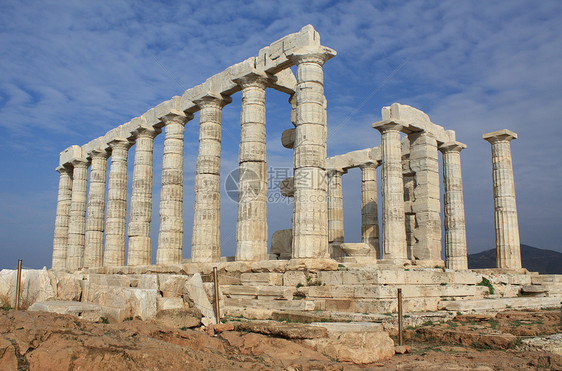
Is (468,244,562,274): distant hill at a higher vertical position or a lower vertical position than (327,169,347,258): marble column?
lower

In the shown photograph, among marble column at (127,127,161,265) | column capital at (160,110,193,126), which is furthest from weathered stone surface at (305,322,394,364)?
marble column at (127,127,161,265)

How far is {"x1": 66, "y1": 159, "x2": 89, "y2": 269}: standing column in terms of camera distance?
103ft

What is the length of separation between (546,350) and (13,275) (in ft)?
39.2

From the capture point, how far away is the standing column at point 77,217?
1233 inches

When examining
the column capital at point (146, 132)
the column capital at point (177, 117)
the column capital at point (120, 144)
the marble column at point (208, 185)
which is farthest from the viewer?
the column capital at point (120, 144)

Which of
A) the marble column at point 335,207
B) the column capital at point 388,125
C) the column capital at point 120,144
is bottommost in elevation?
the marble column at point 335,207

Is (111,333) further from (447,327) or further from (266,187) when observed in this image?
(266,187)

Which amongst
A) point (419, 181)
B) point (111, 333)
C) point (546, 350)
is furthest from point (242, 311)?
point (419, 181)

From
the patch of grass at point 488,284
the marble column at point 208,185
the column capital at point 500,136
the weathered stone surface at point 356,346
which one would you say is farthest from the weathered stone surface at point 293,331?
the column capital at point 500,136

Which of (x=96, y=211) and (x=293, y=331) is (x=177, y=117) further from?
(x=293, y=331)

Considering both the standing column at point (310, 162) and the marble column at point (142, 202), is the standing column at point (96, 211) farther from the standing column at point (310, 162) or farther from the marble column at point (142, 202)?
the standing column at point (310, 162)

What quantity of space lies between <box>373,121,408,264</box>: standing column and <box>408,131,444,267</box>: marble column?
151cm

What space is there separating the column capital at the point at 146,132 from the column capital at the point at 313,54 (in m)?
11.2

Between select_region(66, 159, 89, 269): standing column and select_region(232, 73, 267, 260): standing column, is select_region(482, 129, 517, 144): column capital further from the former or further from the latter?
select_region(66, 159, 89, 269): standing column
